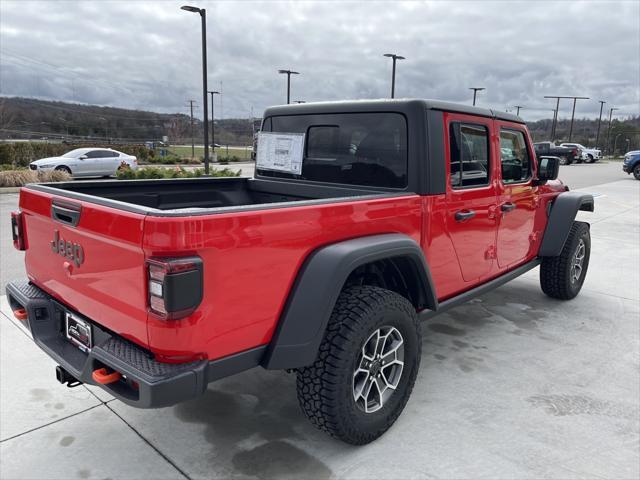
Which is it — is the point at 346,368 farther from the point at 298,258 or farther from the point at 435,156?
the point at 435,156

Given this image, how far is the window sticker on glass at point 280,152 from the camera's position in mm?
3758

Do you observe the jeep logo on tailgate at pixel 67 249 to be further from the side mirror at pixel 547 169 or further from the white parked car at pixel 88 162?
the white parked car at pixel 88 162

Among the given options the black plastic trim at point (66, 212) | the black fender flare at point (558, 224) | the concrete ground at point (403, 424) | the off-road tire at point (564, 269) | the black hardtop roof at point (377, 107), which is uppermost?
the black hardtop roof at point (377, 107)

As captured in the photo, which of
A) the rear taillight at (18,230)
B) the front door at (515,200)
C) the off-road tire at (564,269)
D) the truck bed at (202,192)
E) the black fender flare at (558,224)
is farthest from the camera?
the off-road tire at (564,269)

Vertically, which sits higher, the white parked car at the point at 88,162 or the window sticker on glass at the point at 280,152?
the window sticker on glass at the point at 280,152

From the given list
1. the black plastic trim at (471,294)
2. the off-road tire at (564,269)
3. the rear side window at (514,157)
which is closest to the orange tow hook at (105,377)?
the black plastic trim at (471,294)

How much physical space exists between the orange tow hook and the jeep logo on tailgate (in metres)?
0.52

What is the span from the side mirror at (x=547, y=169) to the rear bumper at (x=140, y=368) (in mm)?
3178

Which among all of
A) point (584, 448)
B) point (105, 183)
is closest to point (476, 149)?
point (584, 448)

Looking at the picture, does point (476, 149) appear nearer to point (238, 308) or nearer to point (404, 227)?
point (404, 227)

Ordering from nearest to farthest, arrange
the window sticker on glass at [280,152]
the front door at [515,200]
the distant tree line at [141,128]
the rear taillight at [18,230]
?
1. the rear taillight at [18,230]
2. the window sticker on glass at [280,152]
3. the front door at [515,200]
4. the distant tree line at [141,128]

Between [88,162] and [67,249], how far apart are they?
66.3 ft

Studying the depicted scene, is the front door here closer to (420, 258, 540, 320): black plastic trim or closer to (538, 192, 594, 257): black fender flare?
(420, 258, 540, 320): black plastic trim

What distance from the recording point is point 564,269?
4.88 m
